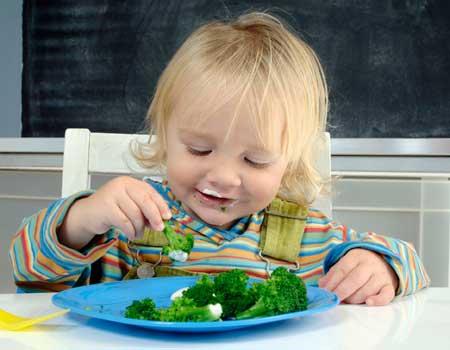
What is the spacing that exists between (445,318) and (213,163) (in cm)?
38

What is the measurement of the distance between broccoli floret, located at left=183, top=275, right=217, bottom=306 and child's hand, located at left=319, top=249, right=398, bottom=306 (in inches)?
8.4

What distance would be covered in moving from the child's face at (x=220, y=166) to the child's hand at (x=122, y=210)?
0.56ft

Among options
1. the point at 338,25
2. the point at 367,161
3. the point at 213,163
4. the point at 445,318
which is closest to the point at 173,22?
the point at 338,25

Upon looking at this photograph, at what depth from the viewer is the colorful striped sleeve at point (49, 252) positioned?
2.63ft

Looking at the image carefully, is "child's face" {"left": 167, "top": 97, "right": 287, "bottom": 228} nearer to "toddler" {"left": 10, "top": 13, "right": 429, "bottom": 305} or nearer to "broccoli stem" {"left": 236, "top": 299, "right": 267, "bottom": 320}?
"toddler" {"left": 10, "top": 13, "right": 429, "bottom": 305}

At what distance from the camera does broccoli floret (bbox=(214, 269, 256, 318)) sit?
578mm

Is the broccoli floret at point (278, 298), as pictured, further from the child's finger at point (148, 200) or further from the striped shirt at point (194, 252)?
the striped shirt at point (194, 252)

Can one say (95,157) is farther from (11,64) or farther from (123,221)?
(11,64)

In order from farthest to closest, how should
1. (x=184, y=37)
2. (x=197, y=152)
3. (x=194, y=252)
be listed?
(x=184, y=37)
(x=194, y=252)
(x=197, y=152)

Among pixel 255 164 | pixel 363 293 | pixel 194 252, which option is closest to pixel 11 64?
pixel 194 252

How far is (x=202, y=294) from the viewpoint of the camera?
0.58 meters

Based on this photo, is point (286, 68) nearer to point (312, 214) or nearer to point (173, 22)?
point (312, 214)

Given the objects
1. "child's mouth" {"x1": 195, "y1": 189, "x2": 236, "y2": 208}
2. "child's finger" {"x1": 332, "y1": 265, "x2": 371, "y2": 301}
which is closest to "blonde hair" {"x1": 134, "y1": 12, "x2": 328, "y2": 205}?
"child's mouth" {"x1": 195, "y1": 189, "x2": 236, "y2": 208}

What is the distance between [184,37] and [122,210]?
188 cm
